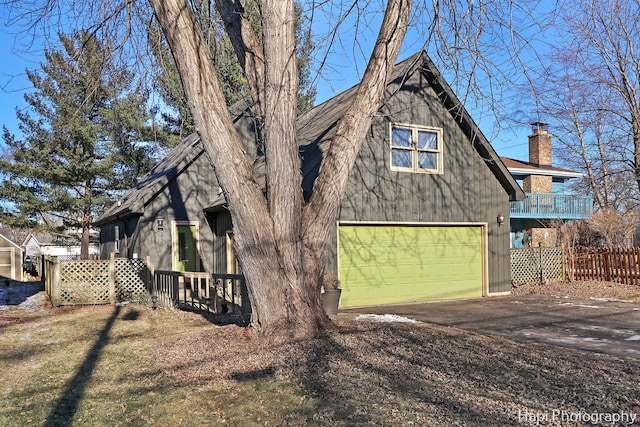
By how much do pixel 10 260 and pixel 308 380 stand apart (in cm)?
2736

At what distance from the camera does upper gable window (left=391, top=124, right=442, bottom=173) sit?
12555 millimetres

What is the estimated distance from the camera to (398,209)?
1245 cm

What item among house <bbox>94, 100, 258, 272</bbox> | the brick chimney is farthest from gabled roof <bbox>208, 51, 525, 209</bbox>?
the brick chimney

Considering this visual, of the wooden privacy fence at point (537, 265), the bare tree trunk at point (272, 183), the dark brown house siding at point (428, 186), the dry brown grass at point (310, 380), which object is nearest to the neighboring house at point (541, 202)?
the wooden privacy fence at point (537, 265)

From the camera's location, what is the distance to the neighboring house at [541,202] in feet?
83.7

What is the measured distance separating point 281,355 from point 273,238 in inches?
59.1

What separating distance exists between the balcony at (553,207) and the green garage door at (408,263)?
503 inches

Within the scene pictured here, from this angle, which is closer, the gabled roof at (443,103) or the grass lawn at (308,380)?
the grass lawn at (308,380)

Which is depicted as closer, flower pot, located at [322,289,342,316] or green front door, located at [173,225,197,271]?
flower pot, located at [322,289,342,316]

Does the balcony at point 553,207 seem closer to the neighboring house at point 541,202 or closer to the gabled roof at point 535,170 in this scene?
the neighboring house at point 541,202

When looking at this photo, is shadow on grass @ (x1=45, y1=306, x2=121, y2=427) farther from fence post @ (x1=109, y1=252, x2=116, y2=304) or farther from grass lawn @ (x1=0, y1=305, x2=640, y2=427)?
fence post @ (x1=109, y1=252, x2=116, y2=304)

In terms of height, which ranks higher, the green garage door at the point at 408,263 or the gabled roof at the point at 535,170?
the gabled roof at the point at 535,170

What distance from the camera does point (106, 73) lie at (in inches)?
349

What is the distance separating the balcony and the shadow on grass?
22.4 metres
